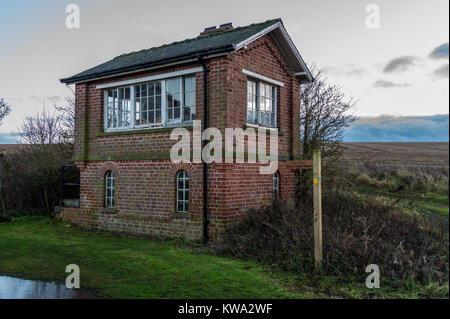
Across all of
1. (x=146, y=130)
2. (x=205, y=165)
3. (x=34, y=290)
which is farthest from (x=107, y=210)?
(x=34, y=290)

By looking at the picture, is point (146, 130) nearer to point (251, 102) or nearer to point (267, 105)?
point (251, 102)

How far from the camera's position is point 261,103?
1185cm

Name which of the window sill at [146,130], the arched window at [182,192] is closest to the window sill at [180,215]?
the arched window at [182,192]

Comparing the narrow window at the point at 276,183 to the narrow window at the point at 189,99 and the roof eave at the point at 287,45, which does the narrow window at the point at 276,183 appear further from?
the roof eave at the point at 287,45

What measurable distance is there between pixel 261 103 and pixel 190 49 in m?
2.69

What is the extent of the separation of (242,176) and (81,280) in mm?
5138

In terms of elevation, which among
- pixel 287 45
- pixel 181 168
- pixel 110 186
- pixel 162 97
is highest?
pixel 287 45

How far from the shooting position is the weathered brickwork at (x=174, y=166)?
1016 centimetres

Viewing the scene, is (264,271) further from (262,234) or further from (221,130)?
(221,130)

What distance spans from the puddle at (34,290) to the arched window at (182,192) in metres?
4.50

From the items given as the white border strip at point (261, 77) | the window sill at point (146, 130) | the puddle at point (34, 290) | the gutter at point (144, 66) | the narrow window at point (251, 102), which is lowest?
the puddle at point (34, 290)
